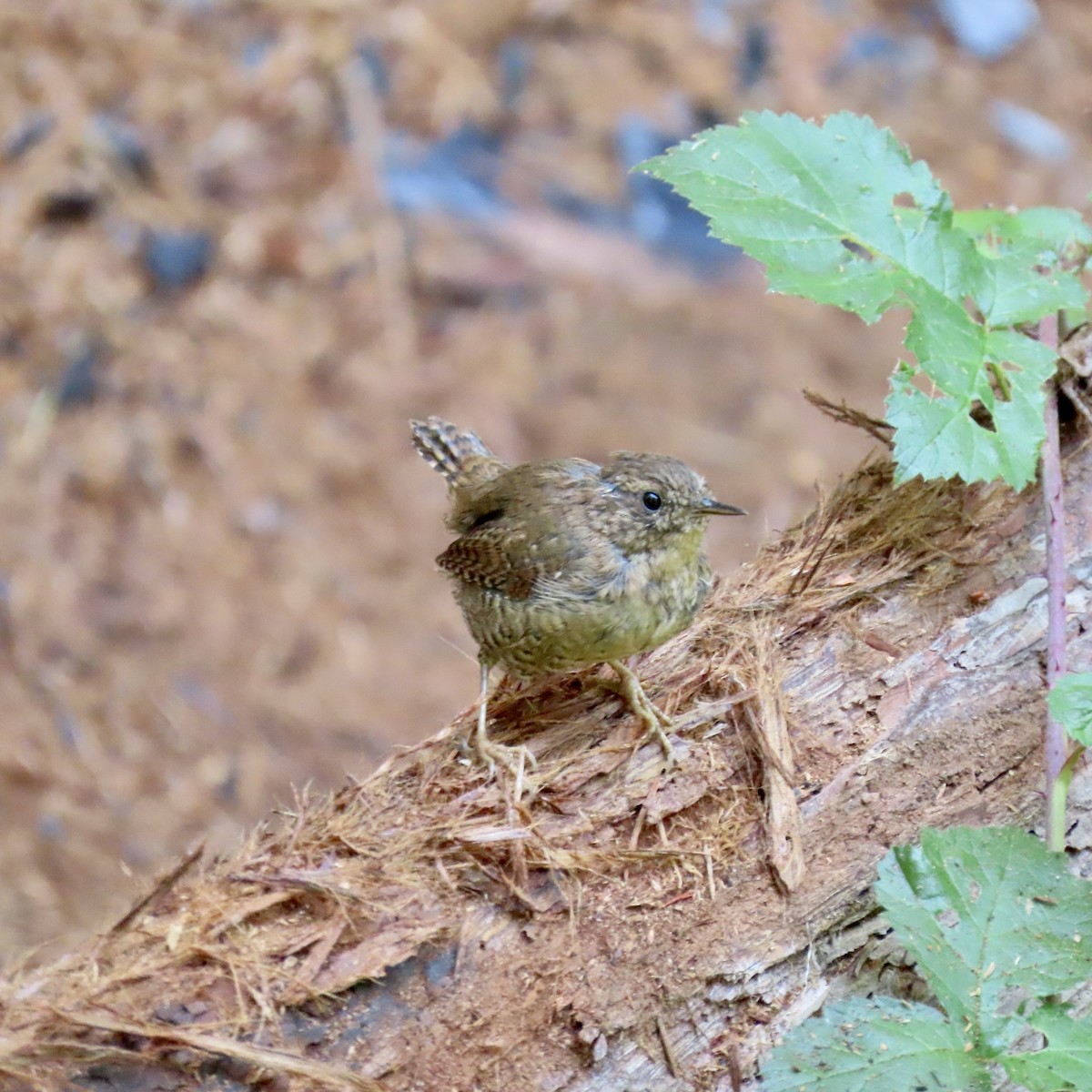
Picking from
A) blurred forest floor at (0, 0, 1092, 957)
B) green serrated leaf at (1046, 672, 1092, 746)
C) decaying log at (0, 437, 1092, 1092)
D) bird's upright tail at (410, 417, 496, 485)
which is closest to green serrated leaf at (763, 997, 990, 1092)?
decaying log at (0, 437, 1092, 1092)

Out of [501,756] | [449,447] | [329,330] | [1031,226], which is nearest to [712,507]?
[501,756]

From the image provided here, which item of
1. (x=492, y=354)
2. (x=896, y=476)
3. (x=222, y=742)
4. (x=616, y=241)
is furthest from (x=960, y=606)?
(x=616, y=241)

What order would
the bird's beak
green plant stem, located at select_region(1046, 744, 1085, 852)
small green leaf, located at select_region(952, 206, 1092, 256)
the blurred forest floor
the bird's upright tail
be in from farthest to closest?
the blurred forest floor → the bird's upright tail → the bird's beak → small green leaf, located at select_region(952, 206, 1092, 256) → green plant stem, located at select_region(1046, 744, 1085, 852)

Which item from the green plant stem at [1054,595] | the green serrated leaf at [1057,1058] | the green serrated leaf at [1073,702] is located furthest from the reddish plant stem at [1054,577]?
the green serrated leaf at [1057,1058]

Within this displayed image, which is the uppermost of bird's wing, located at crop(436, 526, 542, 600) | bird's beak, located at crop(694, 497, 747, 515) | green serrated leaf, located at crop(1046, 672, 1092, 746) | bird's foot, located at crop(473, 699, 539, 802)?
bird's wing, located at crop(436, 526, 542, 600)

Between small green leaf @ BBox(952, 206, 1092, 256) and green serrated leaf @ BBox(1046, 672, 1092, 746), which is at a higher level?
small green leaf @ BBox(952, 206, 1092, 256)

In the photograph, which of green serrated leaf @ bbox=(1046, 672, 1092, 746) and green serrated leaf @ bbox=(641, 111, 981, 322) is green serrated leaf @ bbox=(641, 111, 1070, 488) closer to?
green serrated leaf @ bbox=(641, 111, 981, 322)

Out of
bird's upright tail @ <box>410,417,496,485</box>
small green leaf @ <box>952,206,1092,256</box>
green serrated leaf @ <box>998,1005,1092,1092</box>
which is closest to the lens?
green serrated leaf @ <box>998,1005,1092,1092</box>
